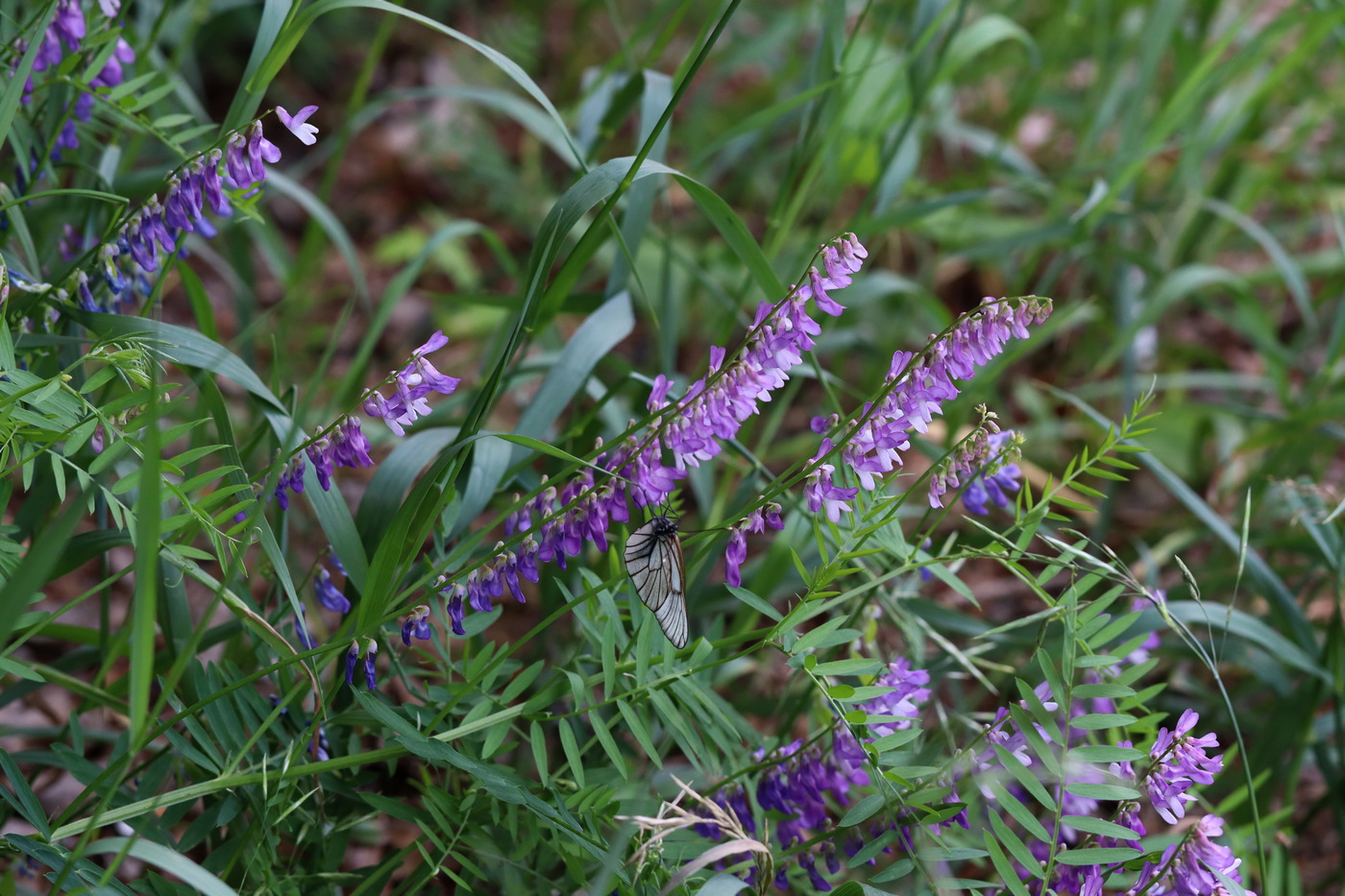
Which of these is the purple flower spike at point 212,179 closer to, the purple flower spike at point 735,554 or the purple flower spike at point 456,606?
the purple flower spike at point 456,606

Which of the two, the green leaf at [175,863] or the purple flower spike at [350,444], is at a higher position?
the purple flower spike at [350,444]

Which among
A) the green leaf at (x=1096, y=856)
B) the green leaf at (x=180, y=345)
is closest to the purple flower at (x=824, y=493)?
the green leaf at (x=1096, y=856)

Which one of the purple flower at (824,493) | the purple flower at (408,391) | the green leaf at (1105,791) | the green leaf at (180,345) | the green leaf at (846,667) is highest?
the green leaf at (180,345)

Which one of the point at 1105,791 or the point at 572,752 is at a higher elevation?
the point at 572,752

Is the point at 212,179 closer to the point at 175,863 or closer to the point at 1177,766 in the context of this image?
the point at 175,863

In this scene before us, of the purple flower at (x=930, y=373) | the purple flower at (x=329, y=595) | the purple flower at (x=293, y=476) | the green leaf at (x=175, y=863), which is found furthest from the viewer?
the purple flower at (x=329, y=595)

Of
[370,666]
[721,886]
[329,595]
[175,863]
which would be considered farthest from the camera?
[329,595]

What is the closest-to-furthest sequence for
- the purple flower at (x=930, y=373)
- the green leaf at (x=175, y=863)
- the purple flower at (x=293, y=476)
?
1. the green leaf at (x=175, y=863)
2. the purple flower at (x=930, y=373)
3. the purple flower at (x=293, y=476)

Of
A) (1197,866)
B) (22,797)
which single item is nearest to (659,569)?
(1197,866)

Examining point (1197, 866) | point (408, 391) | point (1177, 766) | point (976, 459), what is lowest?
point (1197, 866)
